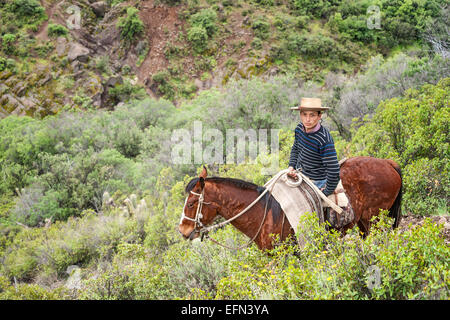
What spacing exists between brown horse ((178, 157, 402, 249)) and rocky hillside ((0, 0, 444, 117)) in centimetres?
2338

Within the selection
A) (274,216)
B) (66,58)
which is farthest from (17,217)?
(66,58)

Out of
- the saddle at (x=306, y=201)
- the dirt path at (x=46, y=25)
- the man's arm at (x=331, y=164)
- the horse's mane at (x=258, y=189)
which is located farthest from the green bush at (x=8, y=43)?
the man's arm at (x=331, y=164)

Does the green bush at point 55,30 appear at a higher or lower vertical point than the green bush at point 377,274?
higher

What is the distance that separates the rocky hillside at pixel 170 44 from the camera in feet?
93.3

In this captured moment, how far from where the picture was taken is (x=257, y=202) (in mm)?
3752

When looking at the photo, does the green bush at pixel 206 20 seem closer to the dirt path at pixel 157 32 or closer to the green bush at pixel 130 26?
the dirt path at pixel 157 32

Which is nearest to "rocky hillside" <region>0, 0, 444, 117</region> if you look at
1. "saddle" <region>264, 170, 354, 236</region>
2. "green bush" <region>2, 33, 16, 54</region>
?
"green bush" <region>2, 33, 16, 54</region>

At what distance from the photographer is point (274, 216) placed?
3.69 metres

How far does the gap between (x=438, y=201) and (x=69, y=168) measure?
1652cm

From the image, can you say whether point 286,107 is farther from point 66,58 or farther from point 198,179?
point 66,58

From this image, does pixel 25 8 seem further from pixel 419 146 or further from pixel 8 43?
pixel 419 146

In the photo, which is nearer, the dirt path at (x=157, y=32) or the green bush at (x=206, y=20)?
the dirt path at (x=157, y=32)

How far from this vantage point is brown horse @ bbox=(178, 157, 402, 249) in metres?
3.63

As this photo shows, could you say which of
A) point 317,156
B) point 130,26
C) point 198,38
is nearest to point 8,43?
point 130,26
